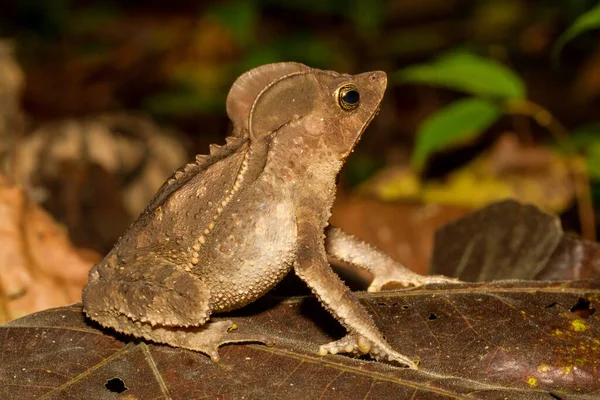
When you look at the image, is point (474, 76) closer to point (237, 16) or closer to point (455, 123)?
point (455, 123)

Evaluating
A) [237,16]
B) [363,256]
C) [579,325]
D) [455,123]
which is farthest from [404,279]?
[237,16]

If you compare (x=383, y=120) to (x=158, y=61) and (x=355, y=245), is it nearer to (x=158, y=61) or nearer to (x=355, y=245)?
(x=158, y=61)

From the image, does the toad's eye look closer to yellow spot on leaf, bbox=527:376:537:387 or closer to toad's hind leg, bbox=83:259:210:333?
toad's hind leg, bbox=83:259:210:333

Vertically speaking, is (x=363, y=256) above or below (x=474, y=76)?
below

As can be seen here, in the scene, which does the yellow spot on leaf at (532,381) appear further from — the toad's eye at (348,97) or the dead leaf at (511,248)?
the toad's eye at (348,97)

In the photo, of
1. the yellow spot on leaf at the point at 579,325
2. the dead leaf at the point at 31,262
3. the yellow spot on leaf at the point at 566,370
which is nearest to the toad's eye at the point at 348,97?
the yellow spot on leaf at the point at 579,325

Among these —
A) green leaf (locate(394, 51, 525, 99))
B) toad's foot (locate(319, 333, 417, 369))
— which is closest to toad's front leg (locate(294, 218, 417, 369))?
toad's foot (locate(319, 333, 417, 369))

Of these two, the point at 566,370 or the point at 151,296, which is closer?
the point at 566,370

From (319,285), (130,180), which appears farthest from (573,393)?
(130,180)
